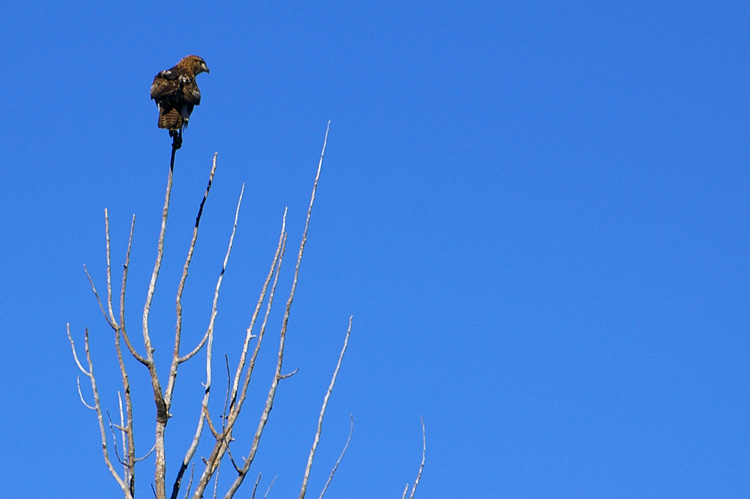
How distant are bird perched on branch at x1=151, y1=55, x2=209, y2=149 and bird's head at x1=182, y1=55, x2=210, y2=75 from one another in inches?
30.1

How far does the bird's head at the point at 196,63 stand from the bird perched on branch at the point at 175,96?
764 mm

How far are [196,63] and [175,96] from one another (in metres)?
2.25

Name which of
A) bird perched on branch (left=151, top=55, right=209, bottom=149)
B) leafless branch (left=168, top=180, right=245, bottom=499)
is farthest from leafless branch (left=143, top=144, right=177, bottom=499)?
bird perched on branch (left=151, top=55, right=209, bottom=149)

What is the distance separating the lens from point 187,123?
749 cm

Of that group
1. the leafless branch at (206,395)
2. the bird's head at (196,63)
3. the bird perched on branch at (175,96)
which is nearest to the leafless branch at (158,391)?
the leafless branch at (206,395)

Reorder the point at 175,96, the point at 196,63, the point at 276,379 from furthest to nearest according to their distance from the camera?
the point at 196,63 → the point at 175,96 → the point at 276,379

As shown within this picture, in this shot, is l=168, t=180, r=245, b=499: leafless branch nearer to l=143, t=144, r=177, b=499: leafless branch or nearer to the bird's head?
l=143, t=144, r=177, b=499: leafless branch

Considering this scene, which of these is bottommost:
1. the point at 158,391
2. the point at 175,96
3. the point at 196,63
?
the point at 158,391

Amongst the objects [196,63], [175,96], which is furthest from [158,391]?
[196,63]

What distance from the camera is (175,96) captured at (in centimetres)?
A: 760

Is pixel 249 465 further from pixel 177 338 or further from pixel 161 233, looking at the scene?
pixel 161 233

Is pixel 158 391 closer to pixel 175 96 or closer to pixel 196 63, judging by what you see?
pixel 175 96

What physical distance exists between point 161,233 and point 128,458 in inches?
37.9

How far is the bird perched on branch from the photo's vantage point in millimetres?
7285
